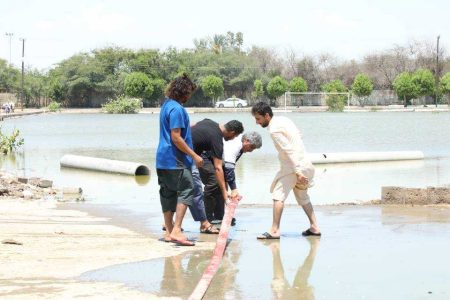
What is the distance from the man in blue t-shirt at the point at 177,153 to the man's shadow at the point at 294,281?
1.06 meters

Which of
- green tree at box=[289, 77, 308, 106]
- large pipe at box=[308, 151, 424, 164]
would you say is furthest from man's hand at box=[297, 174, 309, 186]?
green tree at box=[289, 77, 308, 106]

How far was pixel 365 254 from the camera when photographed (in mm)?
8203

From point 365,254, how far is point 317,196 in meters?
7.60

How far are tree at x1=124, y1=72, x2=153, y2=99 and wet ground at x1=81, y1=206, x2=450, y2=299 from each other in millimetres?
91479

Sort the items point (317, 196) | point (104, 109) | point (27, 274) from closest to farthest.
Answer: point (27, 274), point (317, 196), point (104, 109)

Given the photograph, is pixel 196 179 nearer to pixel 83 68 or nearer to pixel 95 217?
pixel 95 217

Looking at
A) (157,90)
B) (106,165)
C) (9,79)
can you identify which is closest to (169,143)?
(106,165)

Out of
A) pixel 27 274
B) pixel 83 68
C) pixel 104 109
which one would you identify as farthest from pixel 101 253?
pixel 83 68

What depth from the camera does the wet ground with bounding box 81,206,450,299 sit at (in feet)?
21.9

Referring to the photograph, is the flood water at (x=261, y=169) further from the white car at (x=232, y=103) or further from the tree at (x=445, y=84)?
the white car at (x=232, y=103)

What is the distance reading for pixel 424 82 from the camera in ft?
314

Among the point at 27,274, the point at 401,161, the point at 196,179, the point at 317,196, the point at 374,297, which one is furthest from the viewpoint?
the point at 401,161

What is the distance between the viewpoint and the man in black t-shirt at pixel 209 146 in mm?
9578

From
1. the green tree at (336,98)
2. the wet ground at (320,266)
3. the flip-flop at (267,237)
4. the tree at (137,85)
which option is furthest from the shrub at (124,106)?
the flip-flop at (267,237)
